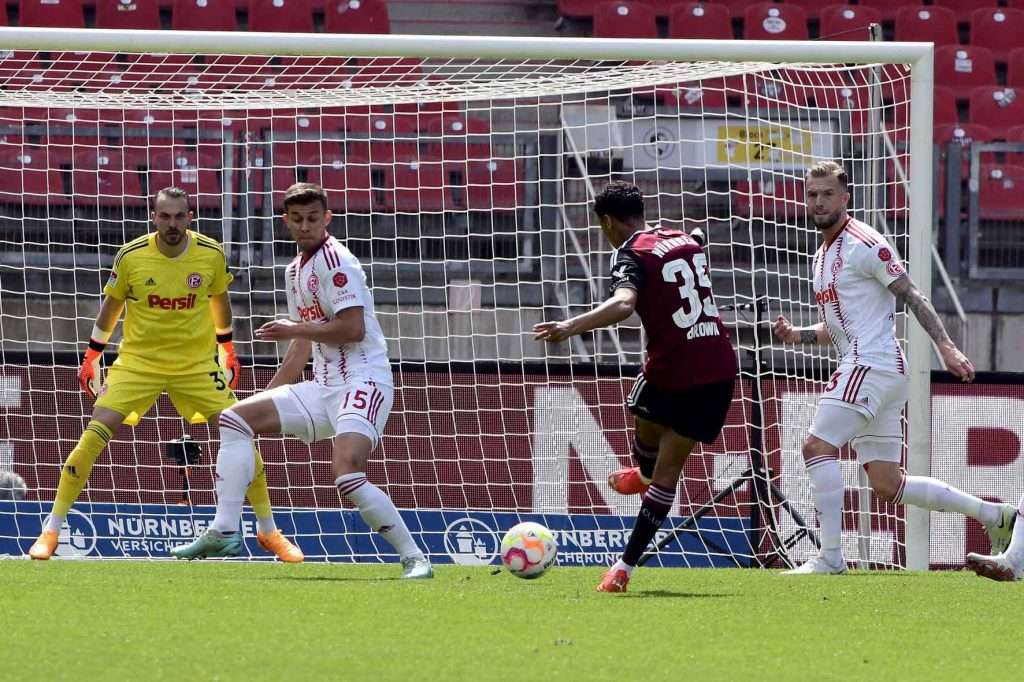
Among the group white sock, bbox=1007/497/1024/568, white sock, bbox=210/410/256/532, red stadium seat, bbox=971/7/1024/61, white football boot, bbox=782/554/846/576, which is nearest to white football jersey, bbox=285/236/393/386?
white sock, bbox=210/410/256/532

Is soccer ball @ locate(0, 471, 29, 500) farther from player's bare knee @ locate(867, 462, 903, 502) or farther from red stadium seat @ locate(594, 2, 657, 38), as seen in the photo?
red stadium seat @ locate(594, 2, 657, 38)

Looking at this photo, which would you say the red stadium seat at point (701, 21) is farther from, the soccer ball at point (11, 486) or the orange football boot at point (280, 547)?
the orange football boot at point (280, 547)

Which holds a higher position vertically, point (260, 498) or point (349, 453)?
point (349, 453)

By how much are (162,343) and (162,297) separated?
24cm

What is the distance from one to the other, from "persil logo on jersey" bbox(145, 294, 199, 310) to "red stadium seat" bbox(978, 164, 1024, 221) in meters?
6.38

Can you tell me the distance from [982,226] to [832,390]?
17.7 ft

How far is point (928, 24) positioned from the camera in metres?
16.6

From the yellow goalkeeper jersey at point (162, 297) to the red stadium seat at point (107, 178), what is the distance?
290 cm

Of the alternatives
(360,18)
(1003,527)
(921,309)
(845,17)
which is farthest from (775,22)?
(921,309)

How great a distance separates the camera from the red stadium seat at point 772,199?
35.6ft

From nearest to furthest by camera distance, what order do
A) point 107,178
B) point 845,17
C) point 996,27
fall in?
point 107,178 < point 845,17 < point 996,27

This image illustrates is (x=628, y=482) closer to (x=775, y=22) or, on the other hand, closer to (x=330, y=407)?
(x=330, y=407)

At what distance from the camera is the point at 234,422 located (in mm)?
6965

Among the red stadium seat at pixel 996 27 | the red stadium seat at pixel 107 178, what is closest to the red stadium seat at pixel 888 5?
the red stadium seat at pixel 996 27
